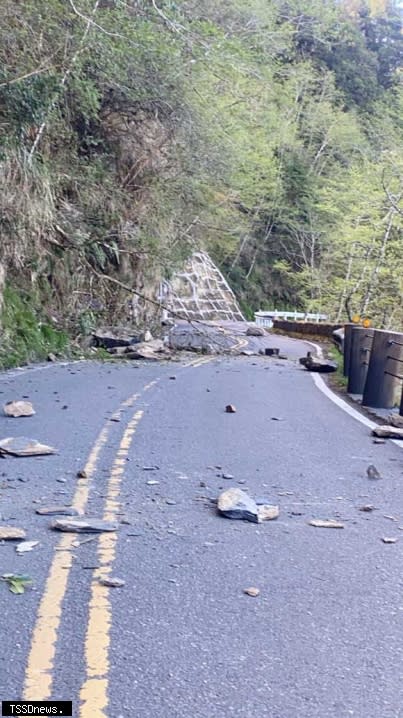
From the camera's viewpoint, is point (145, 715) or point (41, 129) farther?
point (41, 129)

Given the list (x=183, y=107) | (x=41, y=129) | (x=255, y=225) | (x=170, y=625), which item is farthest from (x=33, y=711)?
(x=255, y=225)

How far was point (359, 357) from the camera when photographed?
42.1ft

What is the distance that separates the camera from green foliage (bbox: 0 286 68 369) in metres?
15.6

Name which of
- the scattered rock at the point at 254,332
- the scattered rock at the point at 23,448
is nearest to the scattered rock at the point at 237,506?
the scattered rock at the point at 23,448

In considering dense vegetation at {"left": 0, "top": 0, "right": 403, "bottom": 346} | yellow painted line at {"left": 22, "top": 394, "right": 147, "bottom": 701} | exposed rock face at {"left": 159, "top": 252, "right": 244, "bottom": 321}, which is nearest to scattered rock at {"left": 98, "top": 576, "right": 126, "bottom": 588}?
yellow painted line at {"left": 22, "top": 394, "right": 147, "bottom": 701}

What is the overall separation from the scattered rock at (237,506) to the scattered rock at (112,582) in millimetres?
1430

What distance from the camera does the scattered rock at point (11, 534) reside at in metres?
4.71

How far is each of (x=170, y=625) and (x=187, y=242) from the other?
70.0ft

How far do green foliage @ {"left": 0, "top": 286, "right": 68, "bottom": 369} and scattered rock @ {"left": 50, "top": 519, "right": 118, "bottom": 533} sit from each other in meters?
10.1

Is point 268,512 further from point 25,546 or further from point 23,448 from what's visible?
point 23,448

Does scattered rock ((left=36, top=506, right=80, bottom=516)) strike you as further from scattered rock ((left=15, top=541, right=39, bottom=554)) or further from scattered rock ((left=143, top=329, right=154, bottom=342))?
scattered rock ((left=143, top=329, right=154, bottom=342))

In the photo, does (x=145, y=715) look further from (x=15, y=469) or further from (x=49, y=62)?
(x=49, y=62)

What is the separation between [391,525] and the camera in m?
5.30

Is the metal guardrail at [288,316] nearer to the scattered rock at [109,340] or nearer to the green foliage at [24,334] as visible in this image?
the scattered rock at [109,340]
